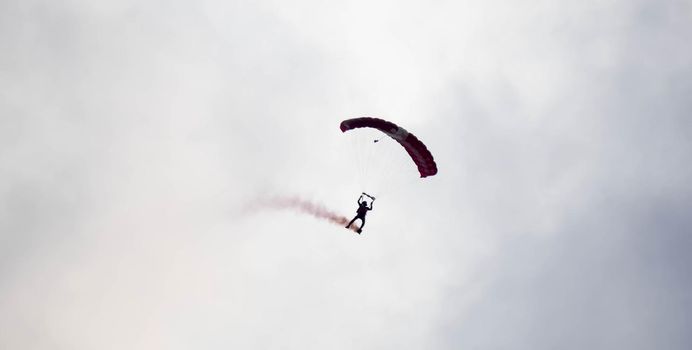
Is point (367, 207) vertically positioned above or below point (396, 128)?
below

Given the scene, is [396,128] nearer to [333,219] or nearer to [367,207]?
[367,207]

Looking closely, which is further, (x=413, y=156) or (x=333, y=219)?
(x=333, y=219)

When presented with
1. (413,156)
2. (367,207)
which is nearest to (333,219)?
(367,207)

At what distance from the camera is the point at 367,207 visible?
119 ft

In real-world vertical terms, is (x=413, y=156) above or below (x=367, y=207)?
above

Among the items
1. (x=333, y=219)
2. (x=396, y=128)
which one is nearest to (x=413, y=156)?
(x=396, y=128)

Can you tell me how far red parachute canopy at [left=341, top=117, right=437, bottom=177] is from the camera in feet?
112

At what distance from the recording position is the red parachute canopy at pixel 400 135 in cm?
3419

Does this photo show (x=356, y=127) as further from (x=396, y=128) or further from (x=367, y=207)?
(x=367, y=207)

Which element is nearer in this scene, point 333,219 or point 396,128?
point 396,128

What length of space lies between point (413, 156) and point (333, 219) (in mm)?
6721

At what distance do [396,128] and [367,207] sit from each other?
4997mm

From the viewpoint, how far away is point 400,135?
34594 millimetres

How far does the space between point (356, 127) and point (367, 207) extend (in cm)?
486
